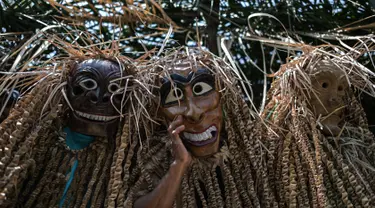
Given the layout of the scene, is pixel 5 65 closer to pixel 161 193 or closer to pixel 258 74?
pixel 161 193

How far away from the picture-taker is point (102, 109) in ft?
7.05

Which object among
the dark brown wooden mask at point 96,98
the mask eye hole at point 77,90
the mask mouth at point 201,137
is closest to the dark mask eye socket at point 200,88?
the mask mouth at point 201,137

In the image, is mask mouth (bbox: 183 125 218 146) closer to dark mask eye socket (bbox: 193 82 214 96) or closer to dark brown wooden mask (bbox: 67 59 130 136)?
dark mask eye socket (bbox: 193 82 214 96)

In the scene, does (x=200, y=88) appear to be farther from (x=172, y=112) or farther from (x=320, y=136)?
(x=320, y=136)

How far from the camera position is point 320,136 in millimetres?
2268

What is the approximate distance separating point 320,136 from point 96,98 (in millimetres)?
754

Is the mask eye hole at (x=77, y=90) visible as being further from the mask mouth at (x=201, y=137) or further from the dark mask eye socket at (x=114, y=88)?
the mask mouth at (x=201, y=137)

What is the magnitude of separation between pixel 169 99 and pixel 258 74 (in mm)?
1122

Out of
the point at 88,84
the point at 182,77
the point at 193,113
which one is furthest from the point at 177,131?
the point at 88,84

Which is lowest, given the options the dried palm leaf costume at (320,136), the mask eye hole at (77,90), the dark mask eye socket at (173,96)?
the dried palm leaf costume at (320,136)

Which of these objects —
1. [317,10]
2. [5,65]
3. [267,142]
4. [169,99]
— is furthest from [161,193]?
[317,10]

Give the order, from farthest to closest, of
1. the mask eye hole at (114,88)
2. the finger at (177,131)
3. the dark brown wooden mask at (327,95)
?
1. the dark brown wooden mask at (327,95)
2. the mask eye hole at (114,88)
3. the finger at (177,131)

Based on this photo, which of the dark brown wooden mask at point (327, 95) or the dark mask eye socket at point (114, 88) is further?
the dark brown wooden mask at point (327, 95)

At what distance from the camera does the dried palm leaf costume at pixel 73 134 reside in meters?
2.07
